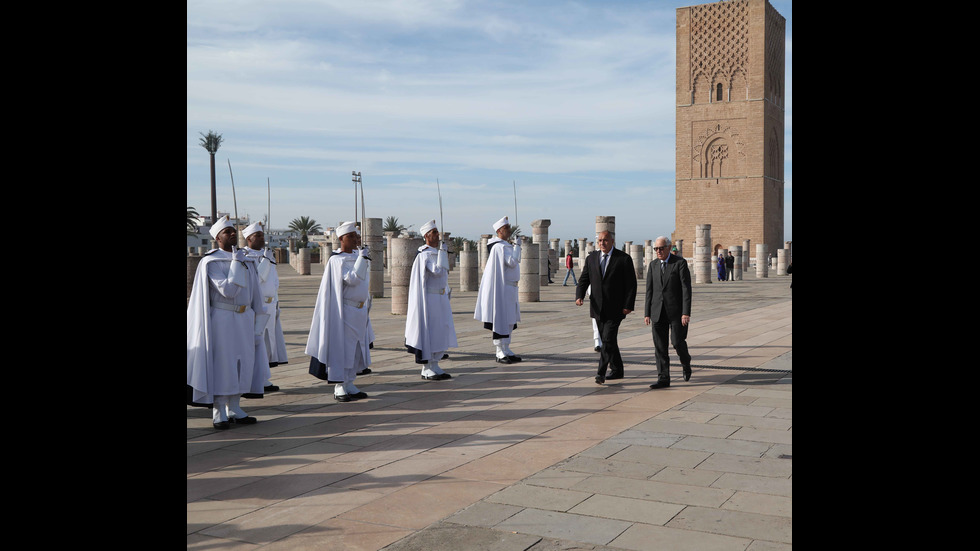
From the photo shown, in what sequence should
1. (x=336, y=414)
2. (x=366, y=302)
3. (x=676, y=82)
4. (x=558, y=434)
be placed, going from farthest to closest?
(x=676, y=82), (x=366, y=302), (x=336, y=414), (x=558, y=434)

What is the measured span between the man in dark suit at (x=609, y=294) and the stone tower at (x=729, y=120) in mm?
50917

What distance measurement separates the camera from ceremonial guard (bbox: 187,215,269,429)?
21.1 ft

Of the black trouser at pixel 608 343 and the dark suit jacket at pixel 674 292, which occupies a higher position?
the dark suit jacket at pixel 674 292

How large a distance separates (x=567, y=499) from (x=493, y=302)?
5764 millimetres

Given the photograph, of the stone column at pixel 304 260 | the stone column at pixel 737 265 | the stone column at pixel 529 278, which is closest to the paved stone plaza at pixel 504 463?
the stone column at pixel 529 278

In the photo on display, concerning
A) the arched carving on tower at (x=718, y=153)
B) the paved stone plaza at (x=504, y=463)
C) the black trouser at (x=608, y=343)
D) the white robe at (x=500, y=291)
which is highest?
the arched carving on tower at (x=718, y=153)

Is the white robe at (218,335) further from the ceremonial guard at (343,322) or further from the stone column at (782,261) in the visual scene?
the stone column at (782,261)

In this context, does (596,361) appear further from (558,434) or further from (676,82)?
(676,82)

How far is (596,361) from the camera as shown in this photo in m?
10.3

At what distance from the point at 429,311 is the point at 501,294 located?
1.50 metres

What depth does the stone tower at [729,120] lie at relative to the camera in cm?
5619

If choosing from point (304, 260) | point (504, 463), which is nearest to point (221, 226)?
point (504, 463)

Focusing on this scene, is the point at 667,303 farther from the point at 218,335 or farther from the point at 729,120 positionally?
the point at 729,120
